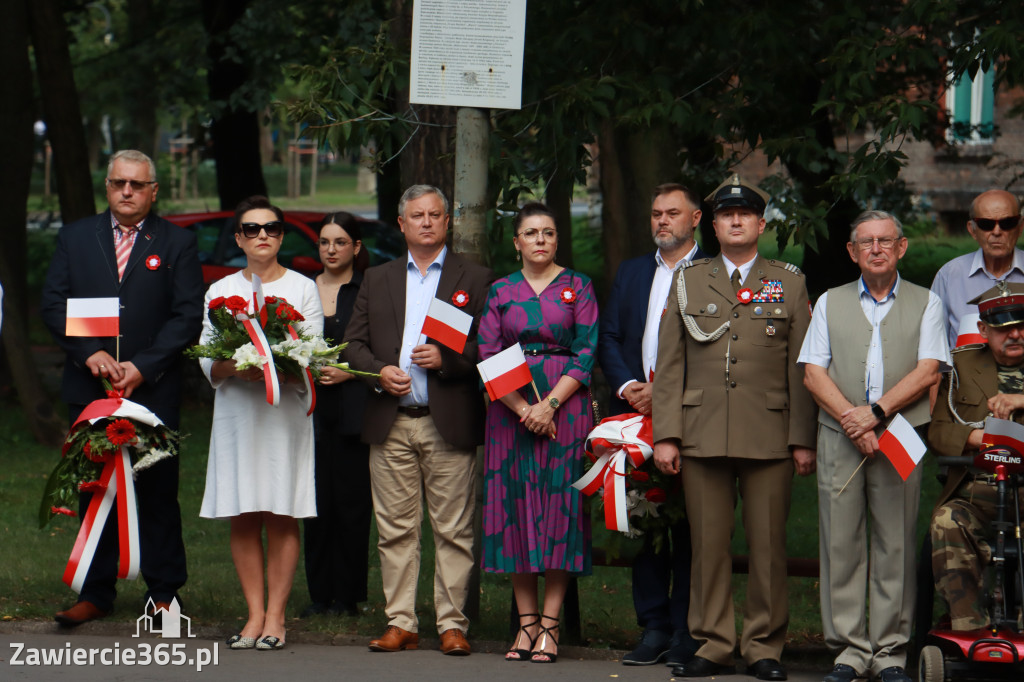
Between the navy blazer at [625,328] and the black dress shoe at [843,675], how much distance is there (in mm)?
1563

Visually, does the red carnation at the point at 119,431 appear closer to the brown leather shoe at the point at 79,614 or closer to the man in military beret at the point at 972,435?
the brown leather shoe at the point at 79,614

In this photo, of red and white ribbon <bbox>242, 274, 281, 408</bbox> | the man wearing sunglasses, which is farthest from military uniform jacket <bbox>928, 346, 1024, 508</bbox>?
red and white ribbon <bbox>242, 274, 281, 408</bbox>

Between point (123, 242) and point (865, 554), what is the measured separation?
13.1 feet

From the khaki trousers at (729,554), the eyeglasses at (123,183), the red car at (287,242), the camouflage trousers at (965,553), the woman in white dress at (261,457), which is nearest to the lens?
the camouflage trousers at (965,553)

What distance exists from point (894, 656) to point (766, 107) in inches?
154

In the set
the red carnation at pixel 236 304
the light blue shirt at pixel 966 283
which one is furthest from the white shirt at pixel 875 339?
the red carnation at pixel 236 304

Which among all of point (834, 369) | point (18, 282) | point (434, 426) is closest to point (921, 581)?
point (834, 369)

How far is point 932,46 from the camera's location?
8.81 m

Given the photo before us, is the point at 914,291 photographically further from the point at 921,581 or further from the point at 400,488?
the point at 400,488

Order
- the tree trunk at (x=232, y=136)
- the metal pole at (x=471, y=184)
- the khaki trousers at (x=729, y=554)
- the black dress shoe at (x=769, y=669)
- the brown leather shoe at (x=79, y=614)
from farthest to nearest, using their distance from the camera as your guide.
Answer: the tree trunk at (x=232, y=136) < the metal pole at (x=471, y=184) < the brown leather shoe at (x=79, y=614) < the khaki trousers at (x=729, y=554) < the black dress shoe at (x=769, y=669)

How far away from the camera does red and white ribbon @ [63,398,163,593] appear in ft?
23.5

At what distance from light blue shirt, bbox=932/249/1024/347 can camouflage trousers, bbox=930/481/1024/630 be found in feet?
3.25

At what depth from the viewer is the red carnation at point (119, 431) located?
7023 millimetres

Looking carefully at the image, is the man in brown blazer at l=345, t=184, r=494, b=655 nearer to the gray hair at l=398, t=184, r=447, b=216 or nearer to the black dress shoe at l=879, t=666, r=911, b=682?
the gray hair at l=398, t=184, r=447, b=216
